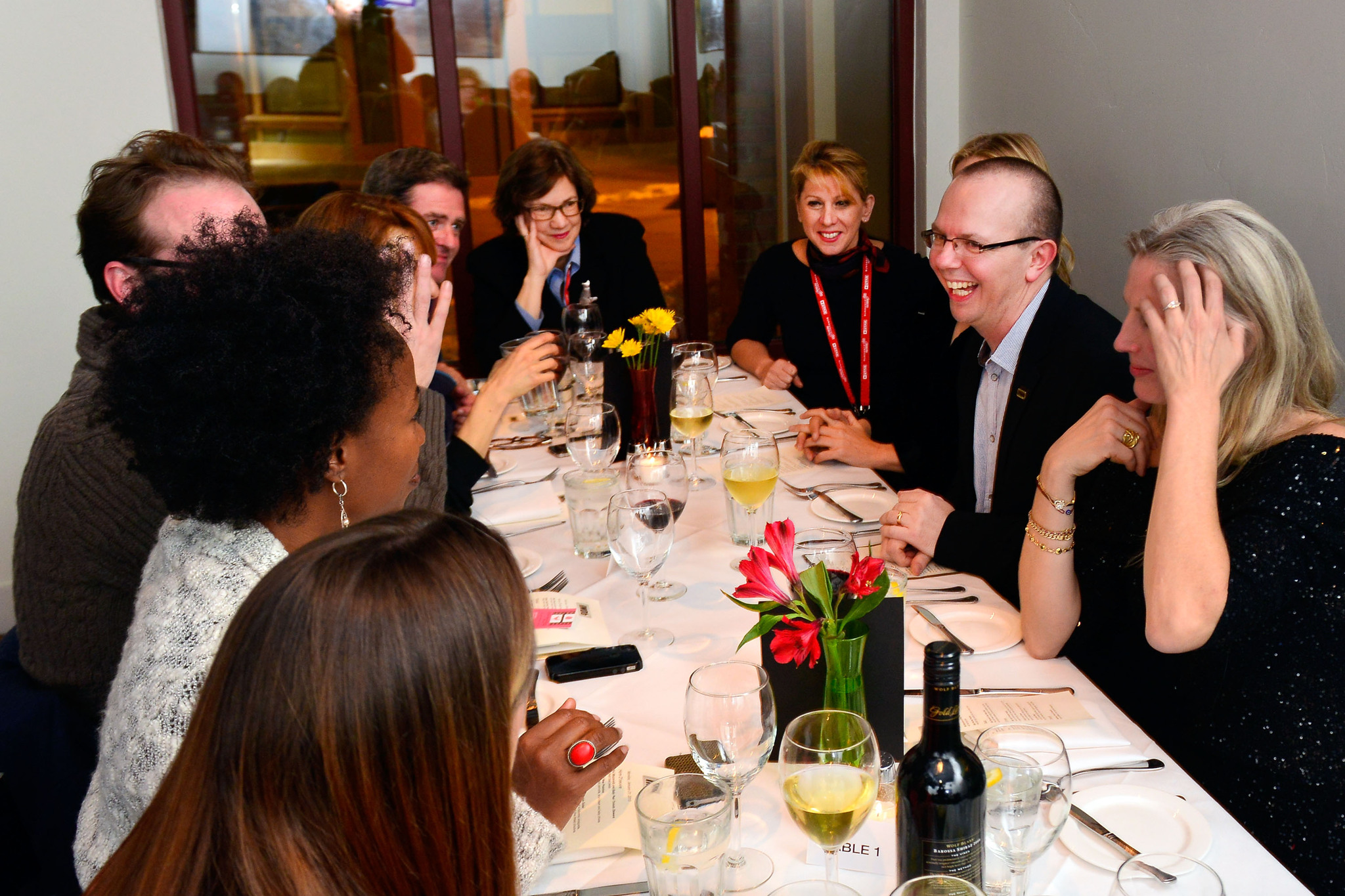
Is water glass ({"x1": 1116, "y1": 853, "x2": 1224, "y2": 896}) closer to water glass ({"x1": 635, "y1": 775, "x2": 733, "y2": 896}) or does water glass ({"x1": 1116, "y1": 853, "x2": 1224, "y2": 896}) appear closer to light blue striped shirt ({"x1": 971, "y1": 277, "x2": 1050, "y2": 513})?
water glass ({"x1": 635, "y1": 775, "x2": 733, "y2": 896})

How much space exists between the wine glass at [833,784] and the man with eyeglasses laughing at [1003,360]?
824 mm

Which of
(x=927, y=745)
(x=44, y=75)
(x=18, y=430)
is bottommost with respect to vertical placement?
(x=18, y=430)

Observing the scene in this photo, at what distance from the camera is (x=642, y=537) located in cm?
153

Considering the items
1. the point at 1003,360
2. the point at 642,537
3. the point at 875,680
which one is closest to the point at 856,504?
the point at 1003,360

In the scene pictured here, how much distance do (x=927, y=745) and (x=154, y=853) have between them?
0.60 metres

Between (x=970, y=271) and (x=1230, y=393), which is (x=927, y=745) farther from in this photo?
(x=970, y=271)

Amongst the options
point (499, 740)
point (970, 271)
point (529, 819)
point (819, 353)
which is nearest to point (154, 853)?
point (499, 740)

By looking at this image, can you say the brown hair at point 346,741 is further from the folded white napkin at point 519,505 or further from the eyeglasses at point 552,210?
the eyeglasses at point 552,210

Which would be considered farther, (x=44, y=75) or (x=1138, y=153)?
(x=44, y=75)

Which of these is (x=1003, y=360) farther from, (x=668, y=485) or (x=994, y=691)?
(x=994, y=691)

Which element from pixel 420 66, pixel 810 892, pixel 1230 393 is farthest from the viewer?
pixel 420 66

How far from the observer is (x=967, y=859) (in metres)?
0.89

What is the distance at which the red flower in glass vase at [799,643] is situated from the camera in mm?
1092

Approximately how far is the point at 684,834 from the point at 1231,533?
922 mm
